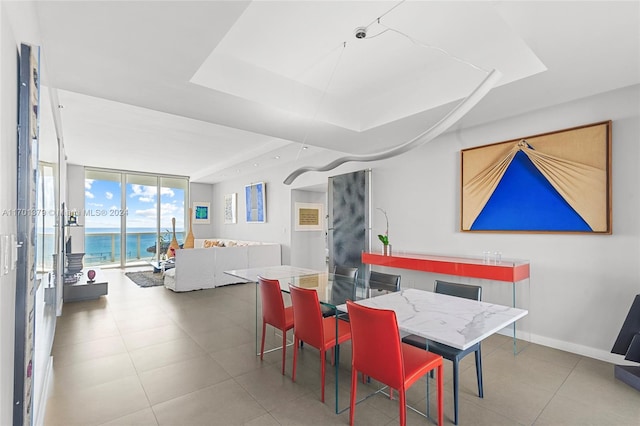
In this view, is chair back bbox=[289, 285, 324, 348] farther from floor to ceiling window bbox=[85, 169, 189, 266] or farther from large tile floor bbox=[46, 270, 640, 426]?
floor to ceiling window bbox=[85, 169, 189, 266]

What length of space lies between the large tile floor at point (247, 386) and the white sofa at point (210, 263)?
2119 millimetres

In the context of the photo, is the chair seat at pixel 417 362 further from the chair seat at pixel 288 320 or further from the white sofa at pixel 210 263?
the white sofa at pixel 210 263

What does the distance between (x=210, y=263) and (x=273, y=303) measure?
3924 millimetres

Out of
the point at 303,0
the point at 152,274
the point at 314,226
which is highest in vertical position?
the point at 303,0

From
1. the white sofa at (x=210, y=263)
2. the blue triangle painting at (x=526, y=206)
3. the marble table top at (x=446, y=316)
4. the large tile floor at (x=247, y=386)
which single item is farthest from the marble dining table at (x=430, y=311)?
the white sofa at (x=210, y=263)

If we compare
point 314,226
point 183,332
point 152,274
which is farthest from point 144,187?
point 183,332

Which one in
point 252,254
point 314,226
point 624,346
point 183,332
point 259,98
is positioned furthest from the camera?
point 314,226

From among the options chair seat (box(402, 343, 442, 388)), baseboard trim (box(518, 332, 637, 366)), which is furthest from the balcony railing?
baseboard trim (box(518, 332, 637, 366))

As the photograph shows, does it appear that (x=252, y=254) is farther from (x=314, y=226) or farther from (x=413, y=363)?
(x=413, y=363)

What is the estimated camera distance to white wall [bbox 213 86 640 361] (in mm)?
2959

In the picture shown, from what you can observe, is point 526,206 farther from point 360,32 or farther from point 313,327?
point 313,327

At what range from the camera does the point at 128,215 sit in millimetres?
9586

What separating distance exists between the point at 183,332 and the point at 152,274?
4.89 m

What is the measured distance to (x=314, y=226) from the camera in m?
7.71
